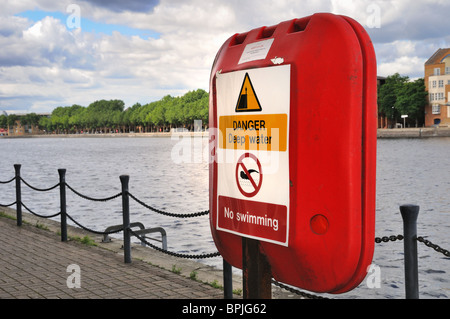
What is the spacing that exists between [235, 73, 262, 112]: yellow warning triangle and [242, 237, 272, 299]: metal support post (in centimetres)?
75

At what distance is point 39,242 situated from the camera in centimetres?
788

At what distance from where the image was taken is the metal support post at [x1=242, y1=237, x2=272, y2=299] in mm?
2871

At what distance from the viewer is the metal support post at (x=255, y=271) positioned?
2871 mm

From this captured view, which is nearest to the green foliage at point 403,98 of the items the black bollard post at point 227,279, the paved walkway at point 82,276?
the paved walkway at point 82,276

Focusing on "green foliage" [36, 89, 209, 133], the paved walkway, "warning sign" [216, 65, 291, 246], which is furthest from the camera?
"green foliage" [36, 89, 209, 133]

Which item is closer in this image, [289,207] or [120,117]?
[289,207]

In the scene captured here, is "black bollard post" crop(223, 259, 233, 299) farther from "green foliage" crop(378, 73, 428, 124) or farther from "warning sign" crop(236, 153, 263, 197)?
"green foliage" crop(378, 73, 428, 124)

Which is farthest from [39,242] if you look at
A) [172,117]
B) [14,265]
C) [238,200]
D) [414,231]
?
[172,117]

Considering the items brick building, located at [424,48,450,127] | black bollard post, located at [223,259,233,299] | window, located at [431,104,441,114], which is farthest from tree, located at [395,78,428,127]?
black bollard post, located at [223,259,233,299]

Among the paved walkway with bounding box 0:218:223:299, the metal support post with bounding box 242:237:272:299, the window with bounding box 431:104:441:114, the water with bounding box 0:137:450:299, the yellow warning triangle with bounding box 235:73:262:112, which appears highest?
the window with bounding box 431:104:441:114

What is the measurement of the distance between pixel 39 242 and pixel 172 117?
129 meters

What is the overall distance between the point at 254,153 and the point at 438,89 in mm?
92226

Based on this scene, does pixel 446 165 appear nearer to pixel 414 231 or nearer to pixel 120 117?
pixel 414 231

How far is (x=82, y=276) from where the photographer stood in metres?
5.83
